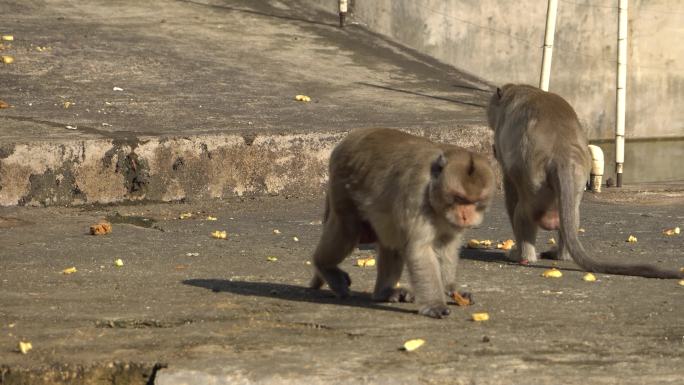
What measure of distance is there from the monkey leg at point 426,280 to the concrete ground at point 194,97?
150 inches

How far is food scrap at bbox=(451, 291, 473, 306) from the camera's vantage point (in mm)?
5875

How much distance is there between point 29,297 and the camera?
6.00 metres

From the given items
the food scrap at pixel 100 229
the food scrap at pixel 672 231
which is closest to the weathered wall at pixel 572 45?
the food scrap at pixel 672 231

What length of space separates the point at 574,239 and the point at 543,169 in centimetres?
49

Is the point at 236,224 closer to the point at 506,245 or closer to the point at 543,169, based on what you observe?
the point at 506,245

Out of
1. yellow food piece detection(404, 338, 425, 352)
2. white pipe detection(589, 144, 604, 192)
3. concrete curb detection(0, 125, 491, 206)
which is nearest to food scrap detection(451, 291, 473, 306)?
yellow food piece detection(404, 338, 425, 352)

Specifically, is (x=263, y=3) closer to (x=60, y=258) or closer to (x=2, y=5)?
(x=2, y=5)

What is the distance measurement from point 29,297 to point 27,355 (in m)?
1.09

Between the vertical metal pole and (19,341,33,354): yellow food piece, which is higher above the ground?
the vertical metal pole

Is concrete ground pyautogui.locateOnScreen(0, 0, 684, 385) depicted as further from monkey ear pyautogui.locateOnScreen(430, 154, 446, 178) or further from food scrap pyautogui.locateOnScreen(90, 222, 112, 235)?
monkey ear pyautogui.locateOnScreen(430, 154, 446, 178)

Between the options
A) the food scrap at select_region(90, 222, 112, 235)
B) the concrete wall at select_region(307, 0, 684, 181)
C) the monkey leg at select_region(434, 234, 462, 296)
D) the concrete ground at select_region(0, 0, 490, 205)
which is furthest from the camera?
the concrete wall at select_region(307, 0, 684, 181)

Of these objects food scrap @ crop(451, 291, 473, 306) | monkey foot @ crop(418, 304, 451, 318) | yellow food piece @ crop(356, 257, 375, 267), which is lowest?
yellow food piece @ crop(356, 257, 375, 267)

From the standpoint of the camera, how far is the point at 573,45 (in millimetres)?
14281

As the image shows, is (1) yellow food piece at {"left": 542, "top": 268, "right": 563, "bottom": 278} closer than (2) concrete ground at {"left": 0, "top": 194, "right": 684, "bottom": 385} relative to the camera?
No
